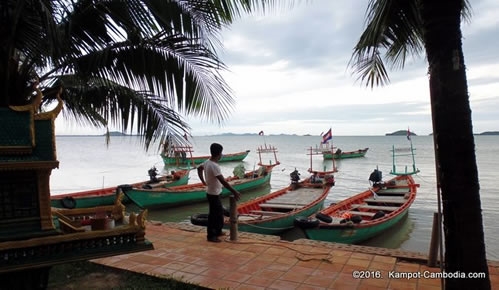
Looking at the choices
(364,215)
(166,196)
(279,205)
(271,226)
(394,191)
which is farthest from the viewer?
(166,196)

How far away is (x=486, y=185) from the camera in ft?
70.6

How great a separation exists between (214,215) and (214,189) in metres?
0.46

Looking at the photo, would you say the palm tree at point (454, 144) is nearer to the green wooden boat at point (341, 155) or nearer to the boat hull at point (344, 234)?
the boat hull at point (344, 234)

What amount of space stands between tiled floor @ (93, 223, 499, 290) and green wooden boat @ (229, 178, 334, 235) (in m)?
2.89

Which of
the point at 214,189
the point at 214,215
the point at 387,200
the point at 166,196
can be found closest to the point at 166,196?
the point at 166,196

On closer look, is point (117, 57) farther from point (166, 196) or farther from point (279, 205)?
point (166, 196)

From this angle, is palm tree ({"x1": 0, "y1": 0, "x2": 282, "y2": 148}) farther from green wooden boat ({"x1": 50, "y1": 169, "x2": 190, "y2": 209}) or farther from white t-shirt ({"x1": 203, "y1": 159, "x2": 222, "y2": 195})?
green wooden boat ({"x1": 50, "y1": 169, "x2": 190, "y2": 209})

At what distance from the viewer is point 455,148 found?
86.7 inches

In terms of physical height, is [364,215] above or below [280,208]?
below

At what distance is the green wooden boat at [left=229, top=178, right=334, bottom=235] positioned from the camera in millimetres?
8398

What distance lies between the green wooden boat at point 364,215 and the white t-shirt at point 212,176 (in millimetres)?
3021

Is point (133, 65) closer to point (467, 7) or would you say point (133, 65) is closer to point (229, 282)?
point (229, 282)

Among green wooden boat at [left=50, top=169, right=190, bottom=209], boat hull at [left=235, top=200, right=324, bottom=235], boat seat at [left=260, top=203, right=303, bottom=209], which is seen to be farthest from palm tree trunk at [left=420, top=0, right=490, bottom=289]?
green wooden boat at [left=50, top=169, right=190, bottom=209]

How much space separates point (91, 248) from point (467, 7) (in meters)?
4.64
